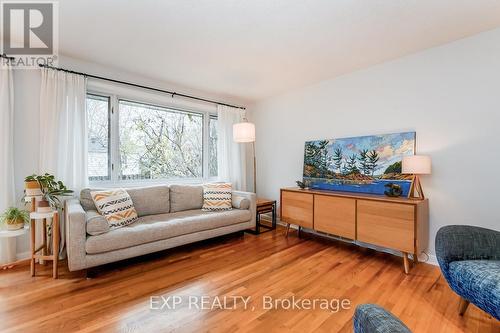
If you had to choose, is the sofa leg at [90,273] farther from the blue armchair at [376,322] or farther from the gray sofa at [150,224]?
the blue armchair at [376,322]

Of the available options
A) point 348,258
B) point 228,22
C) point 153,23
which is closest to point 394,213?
point 348,258

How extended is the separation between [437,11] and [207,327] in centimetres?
301

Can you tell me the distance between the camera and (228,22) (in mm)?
2057

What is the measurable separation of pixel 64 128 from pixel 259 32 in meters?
2.42

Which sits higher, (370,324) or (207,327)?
(370,324)

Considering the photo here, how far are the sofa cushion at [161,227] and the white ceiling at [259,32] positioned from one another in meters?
1.94

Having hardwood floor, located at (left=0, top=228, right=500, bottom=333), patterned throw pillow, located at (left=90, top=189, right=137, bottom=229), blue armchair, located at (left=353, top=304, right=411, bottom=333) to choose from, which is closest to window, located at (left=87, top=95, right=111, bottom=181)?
patterned throw pillow, located at (left=90, top=189, right=137, bottom=229)

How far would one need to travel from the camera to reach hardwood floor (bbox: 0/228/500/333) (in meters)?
1.56

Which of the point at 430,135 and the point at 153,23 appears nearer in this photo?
the point at 153,23

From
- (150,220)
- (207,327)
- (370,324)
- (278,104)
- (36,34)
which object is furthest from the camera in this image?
(278,104)

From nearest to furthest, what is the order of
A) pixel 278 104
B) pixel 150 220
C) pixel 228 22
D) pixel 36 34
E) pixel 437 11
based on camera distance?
pixel 437 11 < pixel 228 22 < pixel 36 34 < pixel 150 220 < pixel 278 104

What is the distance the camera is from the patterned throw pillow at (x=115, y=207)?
2469 millimetres

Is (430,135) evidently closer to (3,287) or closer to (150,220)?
(150,220)

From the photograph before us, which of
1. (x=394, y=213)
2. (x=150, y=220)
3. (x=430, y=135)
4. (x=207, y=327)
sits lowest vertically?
(x=207, y=327)
